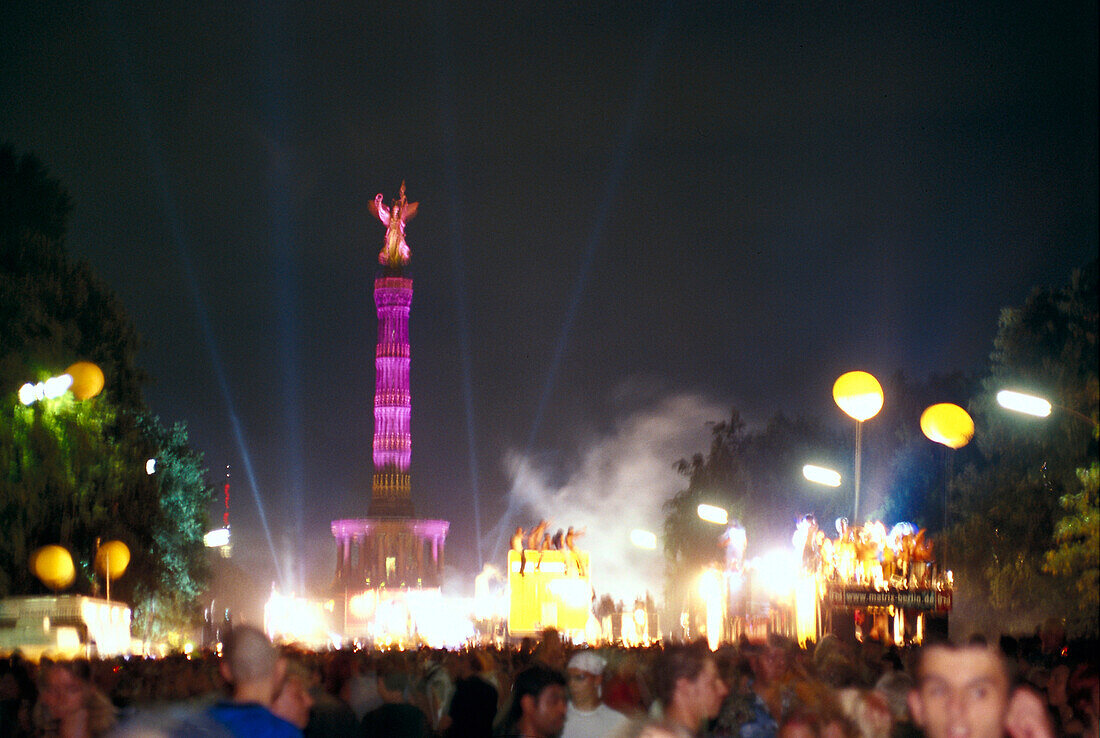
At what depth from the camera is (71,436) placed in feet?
112

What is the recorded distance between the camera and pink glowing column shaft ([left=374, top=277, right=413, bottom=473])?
10181 cm

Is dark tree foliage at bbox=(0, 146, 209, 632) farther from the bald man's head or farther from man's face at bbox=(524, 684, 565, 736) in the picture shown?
the bald man's head

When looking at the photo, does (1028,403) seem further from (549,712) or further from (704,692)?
(704,692)

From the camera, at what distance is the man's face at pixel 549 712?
7.78 m

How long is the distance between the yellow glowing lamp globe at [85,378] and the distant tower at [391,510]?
71.5 meters

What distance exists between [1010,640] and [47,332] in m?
23.4

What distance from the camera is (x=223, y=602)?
320 ft

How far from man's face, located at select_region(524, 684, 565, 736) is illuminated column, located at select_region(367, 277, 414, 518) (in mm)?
93976

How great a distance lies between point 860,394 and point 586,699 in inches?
639

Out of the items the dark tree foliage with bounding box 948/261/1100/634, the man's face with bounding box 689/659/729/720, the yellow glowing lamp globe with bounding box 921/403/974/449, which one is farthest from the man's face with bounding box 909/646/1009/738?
the dark tree foliage with bounding box 948/261/1100/634

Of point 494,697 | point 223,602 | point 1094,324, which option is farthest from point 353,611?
point 494,697

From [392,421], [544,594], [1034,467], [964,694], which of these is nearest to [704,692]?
[964,694]

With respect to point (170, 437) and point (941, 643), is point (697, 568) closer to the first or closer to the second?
point (170, 437)

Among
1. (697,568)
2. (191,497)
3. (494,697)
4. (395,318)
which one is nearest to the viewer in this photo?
(494,697)
